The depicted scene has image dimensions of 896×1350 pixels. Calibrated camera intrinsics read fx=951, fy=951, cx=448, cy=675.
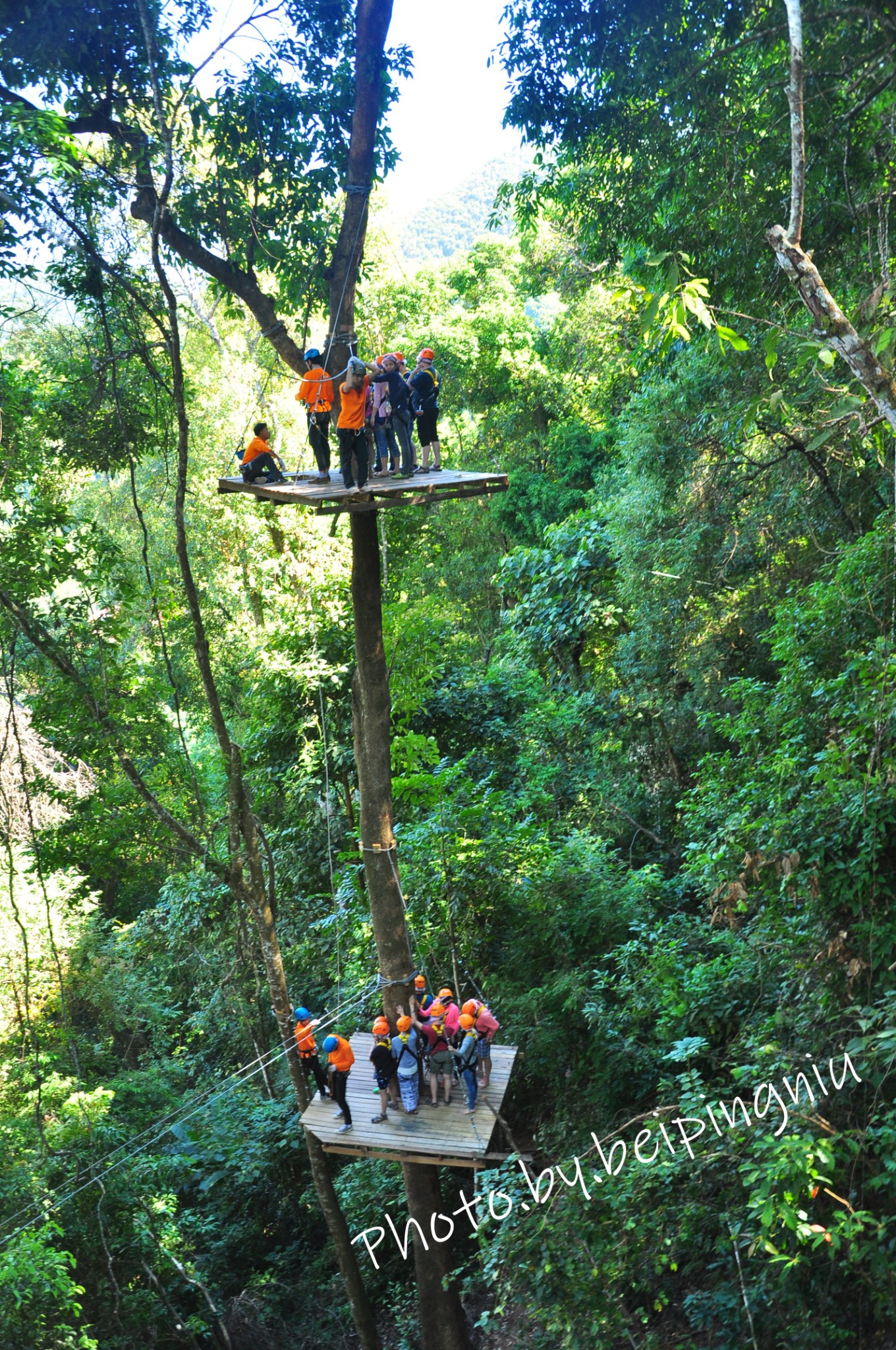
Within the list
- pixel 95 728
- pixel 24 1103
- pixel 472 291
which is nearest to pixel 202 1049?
pixel 24 1103

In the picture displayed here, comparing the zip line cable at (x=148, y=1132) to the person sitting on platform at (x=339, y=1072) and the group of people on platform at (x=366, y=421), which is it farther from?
the group of people on platform at (x=366, y=421)

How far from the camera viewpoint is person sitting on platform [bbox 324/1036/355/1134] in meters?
6.96

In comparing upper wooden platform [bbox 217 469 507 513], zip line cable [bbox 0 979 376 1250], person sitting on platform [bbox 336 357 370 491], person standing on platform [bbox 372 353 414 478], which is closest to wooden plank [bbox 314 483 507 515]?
upper wooden platform [bbox 217 469 507 513]

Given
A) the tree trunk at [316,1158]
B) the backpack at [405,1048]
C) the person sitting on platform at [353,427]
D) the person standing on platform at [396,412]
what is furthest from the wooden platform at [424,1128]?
the person standing on platform at [396,412]

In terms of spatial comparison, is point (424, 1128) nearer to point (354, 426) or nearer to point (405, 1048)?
point (405, 1048)

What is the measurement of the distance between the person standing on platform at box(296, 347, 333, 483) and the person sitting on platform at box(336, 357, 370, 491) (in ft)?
1.33

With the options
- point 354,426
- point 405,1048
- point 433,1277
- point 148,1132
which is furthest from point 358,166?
point 433,1277

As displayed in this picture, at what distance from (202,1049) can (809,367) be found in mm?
12308

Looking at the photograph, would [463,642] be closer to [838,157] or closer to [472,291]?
[838,157]

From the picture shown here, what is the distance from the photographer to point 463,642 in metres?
14.8

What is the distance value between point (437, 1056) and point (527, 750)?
676 centimetres

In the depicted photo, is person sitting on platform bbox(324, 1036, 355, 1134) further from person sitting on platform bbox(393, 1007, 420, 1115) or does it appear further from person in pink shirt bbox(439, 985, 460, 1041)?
person in pink shirt bbox(439, 985, 460, 1041)

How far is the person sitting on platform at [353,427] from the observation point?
6.43 metres

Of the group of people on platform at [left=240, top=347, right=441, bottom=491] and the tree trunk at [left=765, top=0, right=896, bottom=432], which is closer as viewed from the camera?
the tree trunk at [left=765, top=0, right=896, bottom=432]
